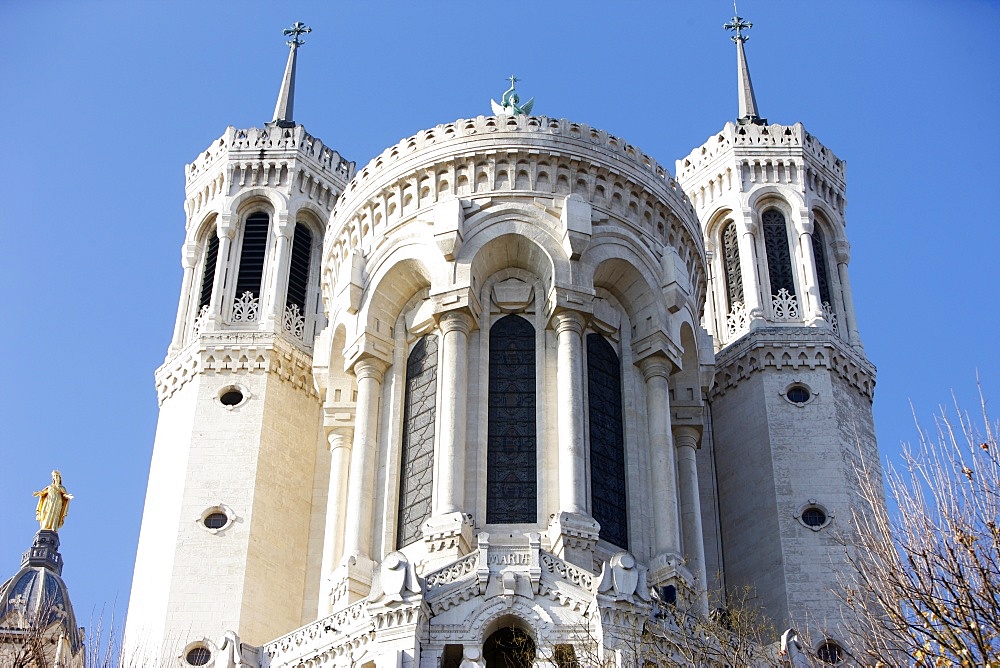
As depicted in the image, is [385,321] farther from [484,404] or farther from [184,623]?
[184,623]

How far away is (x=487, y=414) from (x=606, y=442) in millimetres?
2829

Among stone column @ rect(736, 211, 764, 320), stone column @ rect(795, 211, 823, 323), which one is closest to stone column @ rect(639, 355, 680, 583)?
stone column @ rect(736, 211, 764, 320)

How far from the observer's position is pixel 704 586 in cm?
3678

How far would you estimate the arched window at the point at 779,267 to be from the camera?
47.2m

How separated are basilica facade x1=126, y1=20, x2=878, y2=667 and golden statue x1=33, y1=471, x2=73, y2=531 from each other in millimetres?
2173

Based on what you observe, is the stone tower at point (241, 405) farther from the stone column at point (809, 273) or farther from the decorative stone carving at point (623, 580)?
the stone column at point (809, 273)

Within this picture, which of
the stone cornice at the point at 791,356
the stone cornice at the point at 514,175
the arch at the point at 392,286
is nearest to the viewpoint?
the arch at the point at 392,286

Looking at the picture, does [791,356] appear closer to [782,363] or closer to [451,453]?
[782,363]

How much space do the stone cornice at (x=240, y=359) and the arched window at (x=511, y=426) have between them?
8970mm

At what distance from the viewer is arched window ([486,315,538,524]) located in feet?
114

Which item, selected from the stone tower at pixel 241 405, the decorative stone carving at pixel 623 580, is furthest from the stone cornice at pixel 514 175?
the decorative stone carving at pixel 623 580

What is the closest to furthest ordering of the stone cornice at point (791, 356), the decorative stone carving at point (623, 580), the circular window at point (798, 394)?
the decorative stone carving at point (623, 580) < the circular window at point (798, 394) < the stone cornice at point (791, 356)

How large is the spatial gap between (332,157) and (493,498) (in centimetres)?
1875

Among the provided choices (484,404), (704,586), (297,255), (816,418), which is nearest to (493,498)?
(484,404)
